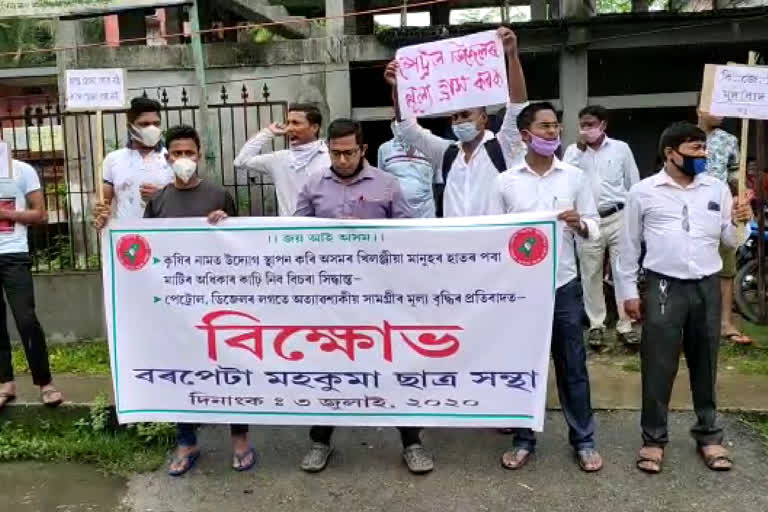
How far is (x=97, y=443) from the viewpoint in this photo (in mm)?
4449

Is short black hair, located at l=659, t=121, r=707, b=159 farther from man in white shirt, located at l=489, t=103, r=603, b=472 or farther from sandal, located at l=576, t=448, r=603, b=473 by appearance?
sandal, located at l=576, t=448, r=603, b=473

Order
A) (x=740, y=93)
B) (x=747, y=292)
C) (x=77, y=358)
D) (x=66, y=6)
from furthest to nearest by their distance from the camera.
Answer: (x=747, y=292) → (x=77, y=358) → (x=66, y=6) → (x=740, y=93)

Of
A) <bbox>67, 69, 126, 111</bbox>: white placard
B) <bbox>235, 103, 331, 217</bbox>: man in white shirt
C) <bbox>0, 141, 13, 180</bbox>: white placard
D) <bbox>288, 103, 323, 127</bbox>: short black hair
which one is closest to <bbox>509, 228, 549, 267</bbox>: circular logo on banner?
<bbox>235, 103, 331, 217</bbox>: man in white shirt

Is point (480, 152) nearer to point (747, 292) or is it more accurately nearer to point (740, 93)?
point (740, 93)

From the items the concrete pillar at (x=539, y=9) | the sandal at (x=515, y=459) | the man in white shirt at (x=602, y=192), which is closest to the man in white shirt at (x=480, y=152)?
the sandal at (x=515, y=459)

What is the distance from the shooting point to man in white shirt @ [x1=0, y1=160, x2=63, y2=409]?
Answer: 4703 millimetres

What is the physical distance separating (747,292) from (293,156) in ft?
12.9

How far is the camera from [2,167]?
4.68m

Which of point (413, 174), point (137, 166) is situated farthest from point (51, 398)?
point (413, 174)

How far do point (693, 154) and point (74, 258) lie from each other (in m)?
5.44

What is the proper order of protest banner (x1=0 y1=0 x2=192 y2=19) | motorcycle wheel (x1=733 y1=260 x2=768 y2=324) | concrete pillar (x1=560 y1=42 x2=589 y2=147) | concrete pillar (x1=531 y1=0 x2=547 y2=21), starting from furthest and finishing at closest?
concrete pillar (x1=531 y1=0 x2=547 y2=21) < concrete pillar (x1=560 y1=42 x2=589 y2=147) < motorcycle wheel (x1=733 y1=260 x2=768 y2=324) < protest banner (x1=0 y1=0 x2=192 y2=19)

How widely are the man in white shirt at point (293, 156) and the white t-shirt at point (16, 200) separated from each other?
4.12ft

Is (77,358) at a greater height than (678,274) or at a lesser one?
lesser

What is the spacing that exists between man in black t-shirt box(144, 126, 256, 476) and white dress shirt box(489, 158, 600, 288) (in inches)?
57.4
